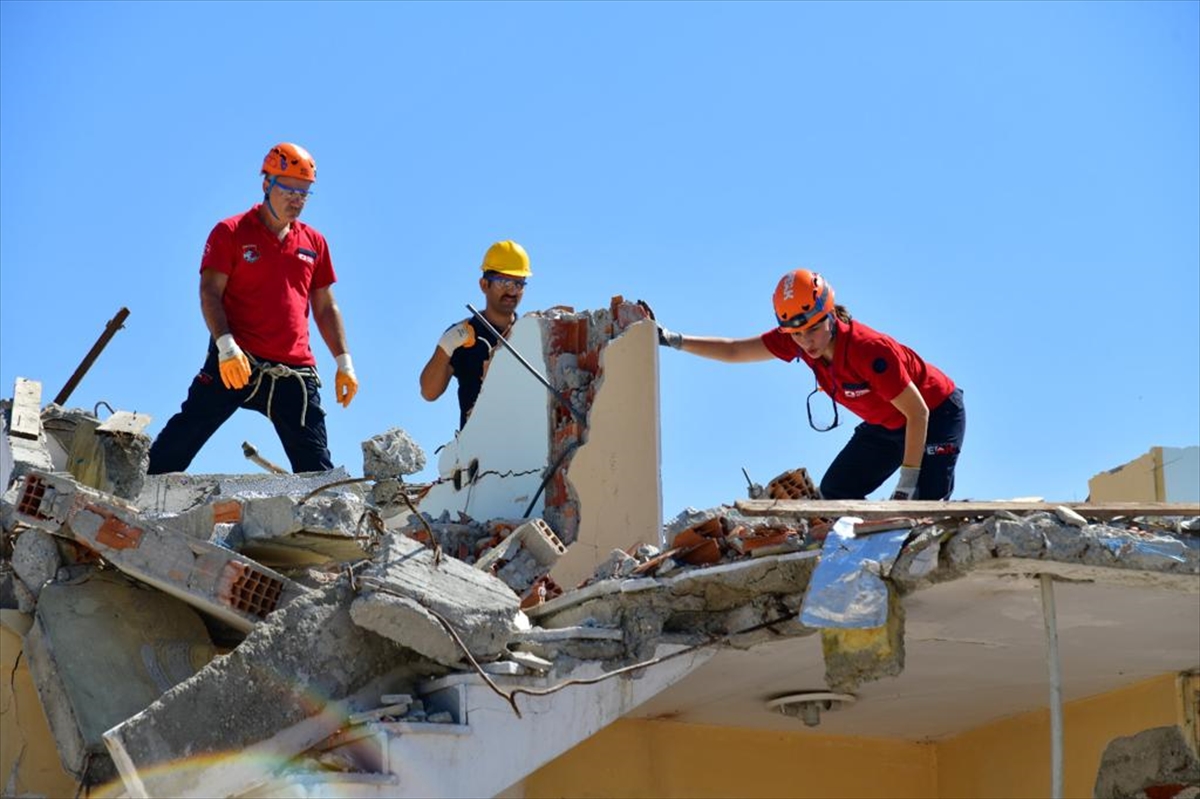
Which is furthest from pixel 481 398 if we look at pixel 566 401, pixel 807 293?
pixel 807 293

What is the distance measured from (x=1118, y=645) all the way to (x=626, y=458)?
116 inches

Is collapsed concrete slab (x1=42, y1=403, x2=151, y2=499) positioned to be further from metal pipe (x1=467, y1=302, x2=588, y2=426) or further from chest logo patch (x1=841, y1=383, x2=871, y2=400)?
chest logo patch (x1=841, y1=383, x2=871, y2=400)

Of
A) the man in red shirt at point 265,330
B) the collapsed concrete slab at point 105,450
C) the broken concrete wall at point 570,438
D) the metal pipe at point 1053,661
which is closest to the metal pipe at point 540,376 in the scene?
the broken concrete wall at point 570,438

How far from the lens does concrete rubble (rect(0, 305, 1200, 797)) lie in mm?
7367

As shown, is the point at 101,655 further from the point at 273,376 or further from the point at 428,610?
the point at 273,376

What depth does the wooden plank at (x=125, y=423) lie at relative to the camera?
10.2 meters

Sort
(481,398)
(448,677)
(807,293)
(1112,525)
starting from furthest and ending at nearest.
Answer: (481,398) < (807,293) < (448,677) < (1112,525)

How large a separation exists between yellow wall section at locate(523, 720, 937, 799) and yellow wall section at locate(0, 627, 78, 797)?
2.05 meters

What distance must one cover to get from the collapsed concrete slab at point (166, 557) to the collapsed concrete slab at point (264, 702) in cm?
54

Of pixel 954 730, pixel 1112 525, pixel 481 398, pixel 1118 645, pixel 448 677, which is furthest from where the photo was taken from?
pixel 481 398

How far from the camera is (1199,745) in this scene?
28.5 ft

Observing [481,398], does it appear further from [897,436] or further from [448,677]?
[448,677]

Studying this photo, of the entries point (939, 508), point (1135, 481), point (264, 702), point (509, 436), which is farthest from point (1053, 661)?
point (1135, 481)

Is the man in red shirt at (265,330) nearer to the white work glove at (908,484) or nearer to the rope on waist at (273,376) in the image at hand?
the rope on waist at (273,376)
